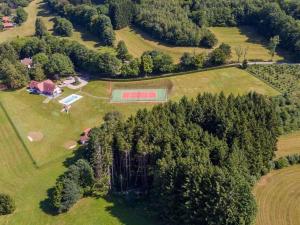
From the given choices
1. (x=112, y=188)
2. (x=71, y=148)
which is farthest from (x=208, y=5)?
(x=112, y=188)

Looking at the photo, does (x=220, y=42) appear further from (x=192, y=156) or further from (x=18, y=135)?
(x=18, y=135)

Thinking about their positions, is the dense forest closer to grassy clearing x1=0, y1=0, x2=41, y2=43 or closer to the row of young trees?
the row of young trees

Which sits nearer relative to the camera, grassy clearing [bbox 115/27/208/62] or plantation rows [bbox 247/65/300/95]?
plantation rows [bbox 247/65/300/95]

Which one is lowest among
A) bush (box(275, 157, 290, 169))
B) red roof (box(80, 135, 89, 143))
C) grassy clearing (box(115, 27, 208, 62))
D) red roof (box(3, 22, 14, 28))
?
red roof (box(80, 135, 89, 143))

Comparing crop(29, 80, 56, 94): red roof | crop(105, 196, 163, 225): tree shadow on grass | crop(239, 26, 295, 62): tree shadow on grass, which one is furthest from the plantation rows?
crop(29, 80, 56, 94): red roof

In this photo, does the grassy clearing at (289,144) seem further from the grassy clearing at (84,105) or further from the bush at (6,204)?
the bush at (6,204)

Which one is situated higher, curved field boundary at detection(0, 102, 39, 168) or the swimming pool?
the swimming pool
